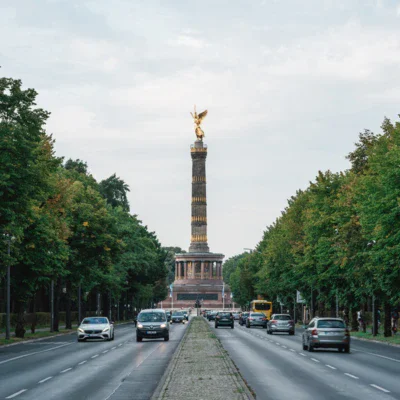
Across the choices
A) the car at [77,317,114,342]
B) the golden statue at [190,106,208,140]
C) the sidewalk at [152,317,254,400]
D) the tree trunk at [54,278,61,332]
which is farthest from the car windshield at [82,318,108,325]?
the golden statue at [190,106,208,140]

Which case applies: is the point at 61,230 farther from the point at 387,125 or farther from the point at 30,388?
the point at 30,388

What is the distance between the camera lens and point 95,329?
49938 mm

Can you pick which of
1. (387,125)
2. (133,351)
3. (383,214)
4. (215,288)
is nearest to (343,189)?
(387,125)

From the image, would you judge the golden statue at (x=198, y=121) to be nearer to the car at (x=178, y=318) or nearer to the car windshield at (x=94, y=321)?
the car at (x=178, y=318)

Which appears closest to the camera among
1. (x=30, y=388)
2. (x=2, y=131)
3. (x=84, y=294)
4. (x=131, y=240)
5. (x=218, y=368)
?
(x=30, y=388)

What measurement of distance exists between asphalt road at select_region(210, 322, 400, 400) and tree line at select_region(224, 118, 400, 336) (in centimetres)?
815

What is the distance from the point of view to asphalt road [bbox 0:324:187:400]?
19.5 metres

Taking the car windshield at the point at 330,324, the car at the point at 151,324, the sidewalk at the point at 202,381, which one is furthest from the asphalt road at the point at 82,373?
the car at the point at 151,324

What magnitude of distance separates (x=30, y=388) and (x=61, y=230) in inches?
1251

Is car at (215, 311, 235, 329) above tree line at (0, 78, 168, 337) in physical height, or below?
below

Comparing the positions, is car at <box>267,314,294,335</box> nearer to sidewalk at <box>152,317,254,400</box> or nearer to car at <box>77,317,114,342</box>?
car at <box>77,317,114,342</box>

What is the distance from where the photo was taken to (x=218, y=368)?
2491 centimetres

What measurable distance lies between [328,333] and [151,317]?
14947 millimetres

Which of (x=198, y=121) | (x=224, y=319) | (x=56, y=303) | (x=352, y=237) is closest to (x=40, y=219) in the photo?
(x=352, y=237)
